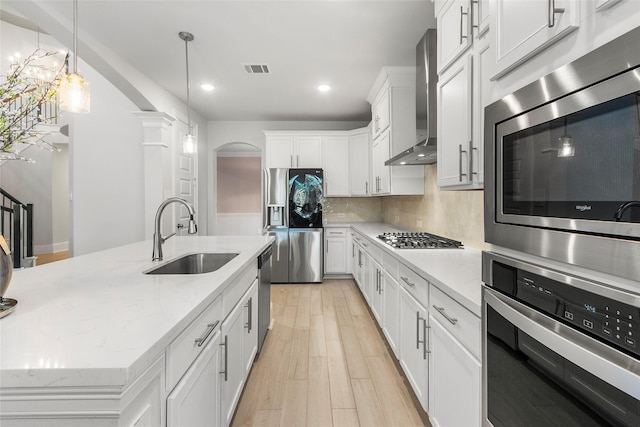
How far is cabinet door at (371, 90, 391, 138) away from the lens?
3.73 meters

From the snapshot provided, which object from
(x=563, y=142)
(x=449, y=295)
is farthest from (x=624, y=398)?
(x=449, y=295)

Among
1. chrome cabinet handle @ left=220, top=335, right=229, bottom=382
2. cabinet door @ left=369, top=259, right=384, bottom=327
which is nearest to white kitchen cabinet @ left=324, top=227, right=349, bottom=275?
cabinet door @ left=369, top=259, right=384, bottom=327

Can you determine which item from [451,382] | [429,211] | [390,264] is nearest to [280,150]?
[429,211]

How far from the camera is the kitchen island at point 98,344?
2.29 ft

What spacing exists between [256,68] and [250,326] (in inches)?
109

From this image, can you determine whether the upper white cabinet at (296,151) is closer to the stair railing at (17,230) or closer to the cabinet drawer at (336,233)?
the cabinet drawer at (336,233)

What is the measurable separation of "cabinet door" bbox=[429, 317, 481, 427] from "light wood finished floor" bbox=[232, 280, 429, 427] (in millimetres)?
423

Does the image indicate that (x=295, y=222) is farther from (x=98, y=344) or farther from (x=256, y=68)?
(x=98, y=344)

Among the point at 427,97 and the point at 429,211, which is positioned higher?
the point at 427,97

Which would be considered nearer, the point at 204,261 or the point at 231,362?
the point at 231,362

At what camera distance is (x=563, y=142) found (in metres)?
0.73

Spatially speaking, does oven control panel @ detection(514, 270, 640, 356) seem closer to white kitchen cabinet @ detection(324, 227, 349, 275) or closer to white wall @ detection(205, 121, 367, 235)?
white kitchen cabinet @ detection(324, 227, 349, 275)

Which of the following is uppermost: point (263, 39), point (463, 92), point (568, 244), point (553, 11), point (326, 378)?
point (263, 39)

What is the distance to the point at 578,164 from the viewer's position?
2.29 ft
